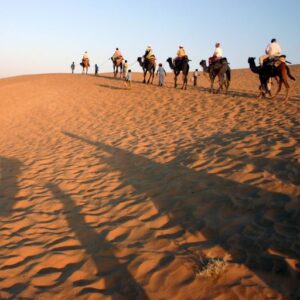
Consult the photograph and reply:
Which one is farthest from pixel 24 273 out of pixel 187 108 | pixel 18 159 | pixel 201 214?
pixel 187 108

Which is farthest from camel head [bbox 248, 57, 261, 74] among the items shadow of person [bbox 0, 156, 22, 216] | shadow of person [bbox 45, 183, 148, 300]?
shadow of person [bbox 45, 183, 148, 300]

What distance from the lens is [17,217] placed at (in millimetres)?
5449

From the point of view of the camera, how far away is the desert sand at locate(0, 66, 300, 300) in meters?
3.40

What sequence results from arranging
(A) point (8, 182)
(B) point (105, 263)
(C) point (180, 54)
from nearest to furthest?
(B) point (105, 263), (A) point (8, 182), (C) point (180, 54)

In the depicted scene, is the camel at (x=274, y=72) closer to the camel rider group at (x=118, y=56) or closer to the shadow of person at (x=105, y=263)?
the shadow of person at (x=105, y=263)

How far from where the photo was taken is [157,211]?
5.13 meters

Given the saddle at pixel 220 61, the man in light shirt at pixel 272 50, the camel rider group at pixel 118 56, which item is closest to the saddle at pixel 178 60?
the saddle at pixel 220 61

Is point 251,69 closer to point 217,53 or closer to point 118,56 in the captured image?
point 217,53

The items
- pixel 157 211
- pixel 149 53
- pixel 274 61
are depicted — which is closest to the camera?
pixel 157 211

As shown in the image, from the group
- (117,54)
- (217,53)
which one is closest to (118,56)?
(117,54)

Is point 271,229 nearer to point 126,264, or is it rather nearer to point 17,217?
point 126,264

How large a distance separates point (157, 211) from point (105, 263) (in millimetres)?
1489

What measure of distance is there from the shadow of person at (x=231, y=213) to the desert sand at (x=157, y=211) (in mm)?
16

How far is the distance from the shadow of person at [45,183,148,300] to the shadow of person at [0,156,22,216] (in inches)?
50.7
